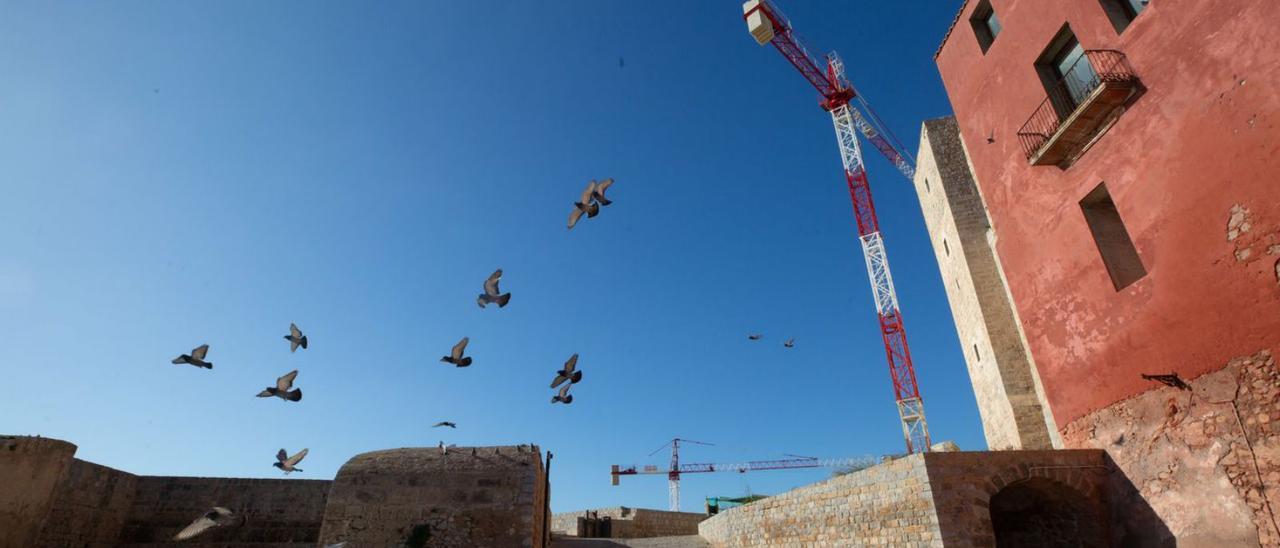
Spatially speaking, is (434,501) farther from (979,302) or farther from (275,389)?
(979,302)

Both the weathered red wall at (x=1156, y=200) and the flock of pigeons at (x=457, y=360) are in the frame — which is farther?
the flock of pigeons at (x=457, y=360)

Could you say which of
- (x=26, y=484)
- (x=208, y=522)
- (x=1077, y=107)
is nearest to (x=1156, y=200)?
(x=1077, y=107)

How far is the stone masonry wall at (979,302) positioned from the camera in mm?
16219

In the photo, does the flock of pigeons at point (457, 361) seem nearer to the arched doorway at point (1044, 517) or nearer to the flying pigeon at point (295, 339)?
the flying pigeon at point (295, 339)

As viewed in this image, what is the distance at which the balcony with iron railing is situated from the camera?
11734mm

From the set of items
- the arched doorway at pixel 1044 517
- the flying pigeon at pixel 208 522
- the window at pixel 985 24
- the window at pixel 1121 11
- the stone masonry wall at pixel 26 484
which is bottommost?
the arched doorway at pixel 1044 517

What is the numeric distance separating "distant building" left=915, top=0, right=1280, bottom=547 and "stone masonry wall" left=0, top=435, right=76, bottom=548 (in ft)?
79.6

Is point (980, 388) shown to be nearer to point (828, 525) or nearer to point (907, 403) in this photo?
point (828, 525)

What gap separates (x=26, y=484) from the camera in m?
14.3

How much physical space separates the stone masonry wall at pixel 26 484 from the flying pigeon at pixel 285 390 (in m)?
6.30

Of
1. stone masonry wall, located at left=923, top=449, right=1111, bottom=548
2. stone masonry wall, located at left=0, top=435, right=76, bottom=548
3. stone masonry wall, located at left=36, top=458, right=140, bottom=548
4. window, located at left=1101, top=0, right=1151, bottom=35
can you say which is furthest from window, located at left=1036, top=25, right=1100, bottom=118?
stone masonry wall, located at left=36, top=458, right=140, bottom=548

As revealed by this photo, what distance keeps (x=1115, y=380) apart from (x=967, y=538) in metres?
4.41

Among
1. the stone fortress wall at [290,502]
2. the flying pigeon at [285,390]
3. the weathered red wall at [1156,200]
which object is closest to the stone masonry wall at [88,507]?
the stone fortress wall at [290,502]

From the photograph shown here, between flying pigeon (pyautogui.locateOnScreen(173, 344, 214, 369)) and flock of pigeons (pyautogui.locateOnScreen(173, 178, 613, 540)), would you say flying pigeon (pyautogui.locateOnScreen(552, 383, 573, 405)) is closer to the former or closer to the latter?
flock of pigeons (pyautogui.locateOnScreen(173, 178, 613, 540))
